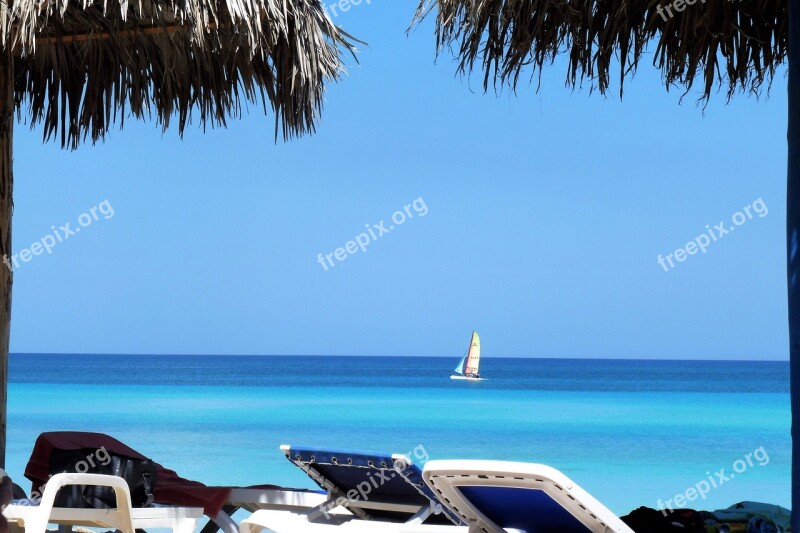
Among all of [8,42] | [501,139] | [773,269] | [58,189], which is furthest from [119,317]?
[8,42]

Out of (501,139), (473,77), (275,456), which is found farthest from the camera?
(501,139)

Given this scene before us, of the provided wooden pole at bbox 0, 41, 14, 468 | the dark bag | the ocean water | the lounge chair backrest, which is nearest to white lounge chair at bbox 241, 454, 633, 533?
the lounge chair backrest

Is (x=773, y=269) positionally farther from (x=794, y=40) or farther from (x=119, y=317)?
(x=794, y=40)

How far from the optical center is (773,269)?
5150 centimetres

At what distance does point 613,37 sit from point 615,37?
35mm

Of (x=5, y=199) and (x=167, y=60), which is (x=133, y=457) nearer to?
(x=5, y=199)

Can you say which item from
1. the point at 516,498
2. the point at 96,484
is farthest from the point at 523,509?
the point at 96,484

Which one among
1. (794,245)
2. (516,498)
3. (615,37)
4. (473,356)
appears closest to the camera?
(516,498)

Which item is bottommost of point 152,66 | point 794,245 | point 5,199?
point 794,245

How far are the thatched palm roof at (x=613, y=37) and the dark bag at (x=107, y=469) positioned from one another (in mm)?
2154

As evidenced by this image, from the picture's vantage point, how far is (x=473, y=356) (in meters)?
41.2

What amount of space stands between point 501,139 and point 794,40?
51.3 metres

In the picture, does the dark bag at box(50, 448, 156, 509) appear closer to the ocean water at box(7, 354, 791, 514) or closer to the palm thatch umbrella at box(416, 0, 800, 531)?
Answer: the palm thatch umbrella at box(416, 0, 800, 531)

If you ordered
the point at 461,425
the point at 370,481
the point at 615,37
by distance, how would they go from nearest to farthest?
1. the point at 615,37
2. the point at 370,481
3. the point at 461,425
